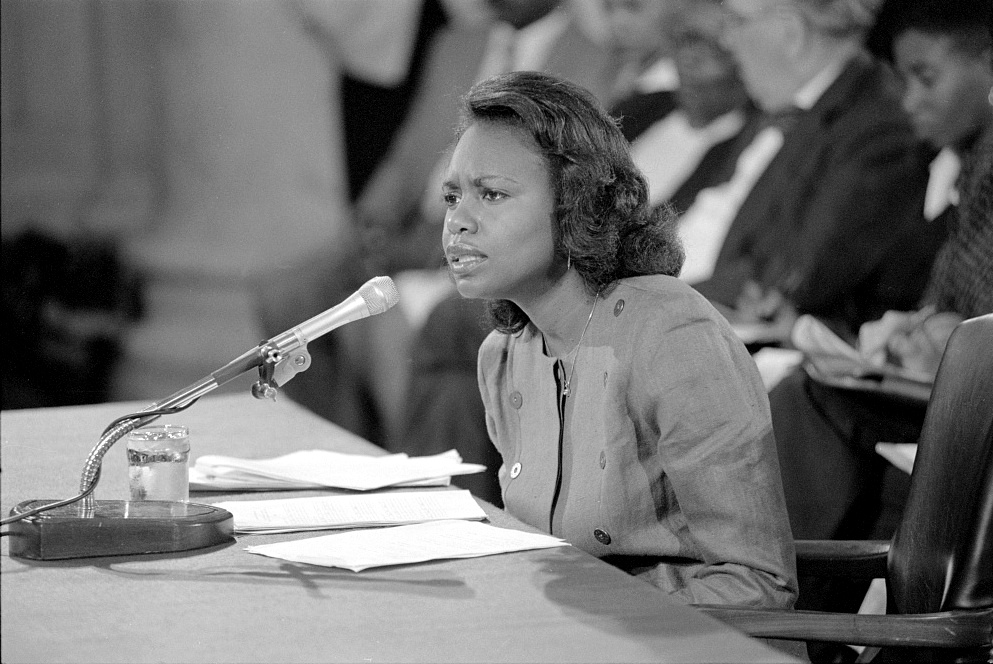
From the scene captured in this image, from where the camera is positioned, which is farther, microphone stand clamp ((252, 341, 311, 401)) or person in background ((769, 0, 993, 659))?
person in background ((769, 0, 993, 659))

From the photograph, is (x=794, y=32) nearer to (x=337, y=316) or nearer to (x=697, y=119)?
(x=697, y=119)

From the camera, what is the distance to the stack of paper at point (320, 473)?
1.88 m

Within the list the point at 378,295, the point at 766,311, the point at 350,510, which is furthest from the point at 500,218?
the point at 766,311

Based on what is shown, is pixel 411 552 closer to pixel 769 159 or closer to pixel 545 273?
pixel 545 273

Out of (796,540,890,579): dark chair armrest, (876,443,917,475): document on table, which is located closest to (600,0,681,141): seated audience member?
(876,443,917,475): document on table

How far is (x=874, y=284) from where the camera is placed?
A: 3578 millimetres

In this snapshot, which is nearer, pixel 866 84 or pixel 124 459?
pixel 124 459

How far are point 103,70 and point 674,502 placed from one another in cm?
297

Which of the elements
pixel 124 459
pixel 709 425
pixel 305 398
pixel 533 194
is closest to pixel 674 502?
pixel 709 425

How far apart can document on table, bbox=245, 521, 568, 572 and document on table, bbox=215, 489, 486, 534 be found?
0.07 meters

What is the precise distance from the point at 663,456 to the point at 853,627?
16.9 inches

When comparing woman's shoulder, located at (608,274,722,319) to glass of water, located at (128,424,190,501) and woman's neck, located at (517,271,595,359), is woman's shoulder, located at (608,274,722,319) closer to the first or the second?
woman's neck, located at (517,271,595,359)

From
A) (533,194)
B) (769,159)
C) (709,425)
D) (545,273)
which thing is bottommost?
(709,425)

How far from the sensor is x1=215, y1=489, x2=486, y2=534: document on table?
1610 millimetres
